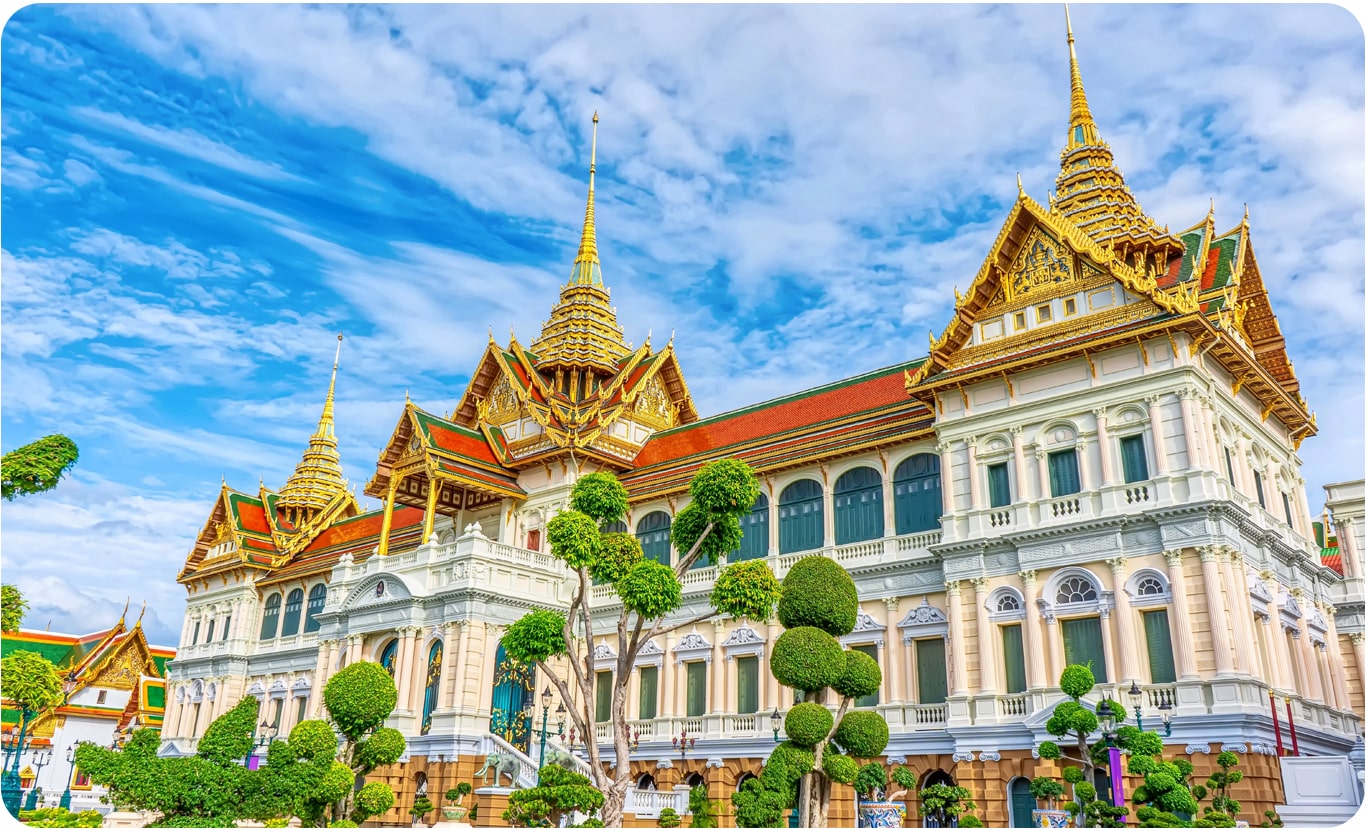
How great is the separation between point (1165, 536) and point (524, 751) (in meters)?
18.7

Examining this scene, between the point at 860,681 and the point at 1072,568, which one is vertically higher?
the point at 1072,568

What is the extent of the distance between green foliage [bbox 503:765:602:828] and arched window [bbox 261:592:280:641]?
28.4m

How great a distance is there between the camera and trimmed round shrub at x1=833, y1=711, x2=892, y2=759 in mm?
19016

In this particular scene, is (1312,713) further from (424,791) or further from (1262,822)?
(424,791)

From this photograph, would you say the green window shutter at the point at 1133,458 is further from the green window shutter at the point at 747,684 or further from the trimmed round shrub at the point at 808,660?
the green window shutter at the point at 747,684

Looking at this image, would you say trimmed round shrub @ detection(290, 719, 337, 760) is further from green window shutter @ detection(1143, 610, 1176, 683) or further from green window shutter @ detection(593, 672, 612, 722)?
green window shutter @ detection(1143, 610, 1176, 683)

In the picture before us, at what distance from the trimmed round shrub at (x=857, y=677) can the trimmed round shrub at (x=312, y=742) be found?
29.3ft

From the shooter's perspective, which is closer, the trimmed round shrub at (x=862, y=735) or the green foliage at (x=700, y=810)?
the trimmed round shrub at (x=862, y=735)

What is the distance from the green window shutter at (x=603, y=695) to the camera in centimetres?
3266

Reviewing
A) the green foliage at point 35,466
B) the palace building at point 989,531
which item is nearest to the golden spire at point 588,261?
the palace building at point 989,531

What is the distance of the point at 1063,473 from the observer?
82.5 feet

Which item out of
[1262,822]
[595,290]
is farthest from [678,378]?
[1262,822]

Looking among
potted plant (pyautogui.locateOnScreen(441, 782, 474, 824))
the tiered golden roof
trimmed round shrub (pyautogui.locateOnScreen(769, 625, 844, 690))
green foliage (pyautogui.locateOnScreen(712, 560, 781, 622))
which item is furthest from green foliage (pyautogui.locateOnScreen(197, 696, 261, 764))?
the tiered golden roof

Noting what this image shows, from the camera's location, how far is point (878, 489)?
2908 cm
